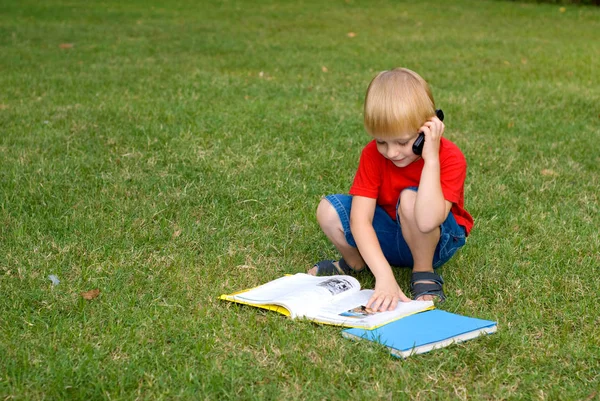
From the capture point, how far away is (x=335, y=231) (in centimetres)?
336

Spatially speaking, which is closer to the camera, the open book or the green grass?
the green grass

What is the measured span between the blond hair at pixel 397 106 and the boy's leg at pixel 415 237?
0.90ft

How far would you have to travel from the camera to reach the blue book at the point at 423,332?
8.66 feet

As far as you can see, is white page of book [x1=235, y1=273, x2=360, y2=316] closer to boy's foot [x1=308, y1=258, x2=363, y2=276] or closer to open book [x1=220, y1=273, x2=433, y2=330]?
open book [x1=220, y1=273, x2=433, y2=330]

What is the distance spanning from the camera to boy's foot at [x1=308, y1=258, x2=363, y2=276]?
3.48 m

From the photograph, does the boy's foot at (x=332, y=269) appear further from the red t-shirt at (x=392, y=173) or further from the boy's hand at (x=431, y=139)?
the boy's hand at (x=431, y=139)

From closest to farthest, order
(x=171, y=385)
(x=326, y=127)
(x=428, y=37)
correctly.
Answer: (x=171, y=385), (x=326, y=127), (x=428, y=37)

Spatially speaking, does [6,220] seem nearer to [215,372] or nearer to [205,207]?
[205,207]

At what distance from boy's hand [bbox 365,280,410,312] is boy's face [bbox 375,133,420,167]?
1.57 feet

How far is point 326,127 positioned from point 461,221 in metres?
2.59

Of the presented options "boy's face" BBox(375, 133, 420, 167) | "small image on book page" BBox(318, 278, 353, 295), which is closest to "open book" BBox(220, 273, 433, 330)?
"small image on book page" BBox(318, 278, 353, 295)

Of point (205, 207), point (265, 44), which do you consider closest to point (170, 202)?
A: point (205, 207)

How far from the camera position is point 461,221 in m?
3.31

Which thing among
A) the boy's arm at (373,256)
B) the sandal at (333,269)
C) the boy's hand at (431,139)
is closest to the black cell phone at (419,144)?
the boy's hand at (431,139)
